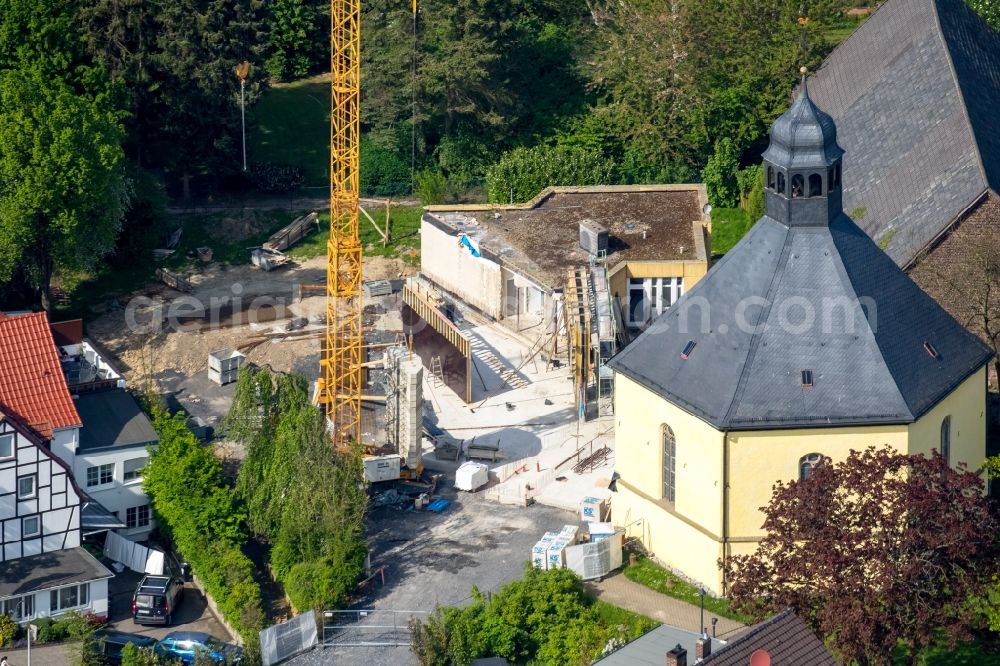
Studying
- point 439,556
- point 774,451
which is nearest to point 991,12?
point 774,451

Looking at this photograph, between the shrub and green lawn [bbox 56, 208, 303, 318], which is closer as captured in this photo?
the shrub

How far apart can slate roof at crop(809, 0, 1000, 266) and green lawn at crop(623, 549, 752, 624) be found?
17816 mm

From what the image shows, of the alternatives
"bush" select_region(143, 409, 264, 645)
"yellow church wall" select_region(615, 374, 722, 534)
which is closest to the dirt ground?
"bush" select_region(143, 409, 264, 645)

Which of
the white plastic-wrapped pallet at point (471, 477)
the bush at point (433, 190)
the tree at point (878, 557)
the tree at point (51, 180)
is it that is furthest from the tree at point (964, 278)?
the tree at point (51, 180)

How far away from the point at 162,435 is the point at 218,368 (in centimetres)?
1161

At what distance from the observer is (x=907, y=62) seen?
9581 centimetres

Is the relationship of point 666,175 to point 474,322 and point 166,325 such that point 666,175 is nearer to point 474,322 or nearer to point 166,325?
point 474,322

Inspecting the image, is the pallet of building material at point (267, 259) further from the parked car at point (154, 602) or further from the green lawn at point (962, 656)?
the green lawn at point (962, 656)

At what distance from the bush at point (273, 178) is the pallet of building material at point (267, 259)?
312 inches

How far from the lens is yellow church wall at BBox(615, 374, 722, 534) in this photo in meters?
70.6

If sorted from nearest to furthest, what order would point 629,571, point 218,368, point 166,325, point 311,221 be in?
1. point 629,571
2. point 218,368
3. point 166,325
4. point 311,221

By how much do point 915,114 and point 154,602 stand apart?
4129 cm

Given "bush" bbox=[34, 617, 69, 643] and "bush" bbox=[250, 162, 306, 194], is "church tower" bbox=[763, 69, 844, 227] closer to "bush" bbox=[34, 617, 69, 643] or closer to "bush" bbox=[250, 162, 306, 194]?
"bush" bbox=[34, 617, 69, 643]

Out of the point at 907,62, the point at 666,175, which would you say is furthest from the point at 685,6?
the point at 907,62
